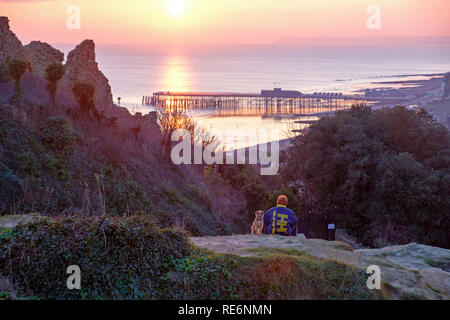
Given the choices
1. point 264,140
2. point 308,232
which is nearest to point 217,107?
point 264,140

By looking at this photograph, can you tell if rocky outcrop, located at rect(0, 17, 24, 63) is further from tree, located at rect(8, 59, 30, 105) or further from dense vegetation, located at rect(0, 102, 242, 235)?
dense vegetation, located at rect(0, 102, 242, 235)

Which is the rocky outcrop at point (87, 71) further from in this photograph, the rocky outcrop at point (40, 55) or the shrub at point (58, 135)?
the shrub at point (58, 135)

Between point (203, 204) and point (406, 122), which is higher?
point (406, 122)

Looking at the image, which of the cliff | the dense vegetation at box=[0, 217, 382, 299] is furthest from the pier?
the dense vegetation at box=[0, 217, 382, 299]

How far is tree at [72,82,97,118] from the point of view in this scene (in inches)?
934

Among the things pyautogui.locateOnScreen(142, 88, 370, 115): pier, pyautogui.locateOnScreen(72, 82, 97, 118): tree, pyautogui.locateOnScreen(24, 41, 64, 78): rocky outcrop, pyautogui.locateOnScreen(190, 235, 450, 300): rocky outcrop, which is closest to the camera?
pyautogui.locateOnScreen(190, 235, 450, 300): rocky outcrop

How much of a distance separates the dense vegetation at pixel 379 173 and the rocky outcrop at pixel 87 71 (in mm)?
12260

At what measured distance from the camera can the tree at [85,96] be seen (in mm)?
23719

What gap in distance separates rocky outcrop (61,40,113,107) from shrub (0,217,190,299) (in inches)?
886

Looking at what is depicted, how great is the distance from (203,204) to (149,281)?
60.8 ft

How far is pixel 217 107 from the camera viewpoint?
84812 mm

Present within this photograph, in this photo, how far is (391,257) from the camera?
10445 mm

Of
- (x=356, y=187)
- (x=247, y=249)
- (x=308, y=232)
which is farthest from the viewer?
(x=356, y=187)
